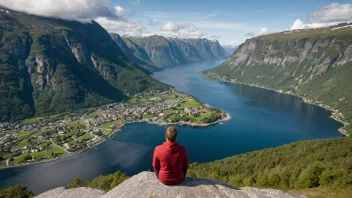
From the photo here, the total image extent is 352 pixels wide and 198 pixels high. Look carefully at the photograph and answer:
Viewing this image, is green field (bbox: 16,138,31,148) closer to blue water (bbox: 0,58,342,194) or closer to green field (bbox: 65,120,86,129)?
blue water (bbox: 0,58,342,194)

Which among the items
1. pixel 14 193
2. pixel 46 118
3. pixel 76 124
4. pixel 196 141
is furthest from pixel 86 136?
pixel 14 193

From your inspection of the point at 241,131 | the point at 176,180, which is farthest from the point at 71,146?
the point at 176,180

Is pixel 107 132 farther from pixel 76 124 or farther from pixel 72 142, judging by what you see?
pixel 76 124

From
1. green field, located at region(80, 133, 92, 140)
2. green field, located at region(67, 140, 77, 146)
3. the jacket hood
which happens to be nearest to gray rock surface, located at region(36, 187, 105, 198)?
the jacket hood

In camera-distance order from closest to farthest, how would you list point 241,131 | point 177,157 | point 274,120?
point 177,157 → point 241,131 → point 274,120

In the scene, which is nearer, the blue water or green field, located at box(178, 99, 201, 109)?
the blue water

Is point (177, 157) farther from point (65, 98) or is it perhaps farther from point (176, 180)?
point (65, 98)

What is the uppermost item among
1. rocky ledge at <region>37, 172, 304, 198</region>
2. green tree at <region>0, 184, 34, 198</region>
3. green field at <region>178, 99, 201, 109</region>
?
rocky ledge at <region>37, 172, 304, 198</region>

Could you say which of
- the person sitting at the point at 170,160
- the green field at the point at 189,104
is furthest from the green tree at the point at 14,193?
the green field at the point at 189,104
